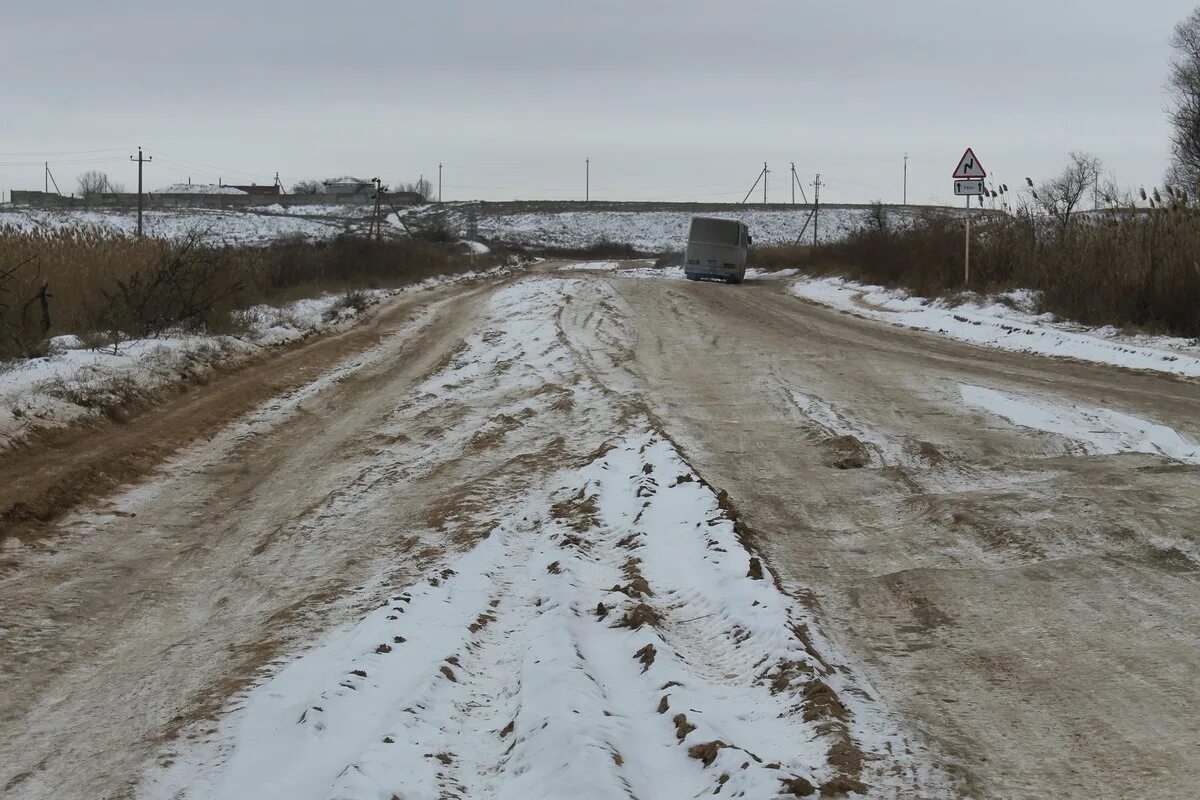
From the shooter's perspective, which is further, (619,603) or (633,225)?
(633,225)

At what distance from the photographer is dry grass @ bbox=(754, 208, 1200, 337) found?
16.4 metres

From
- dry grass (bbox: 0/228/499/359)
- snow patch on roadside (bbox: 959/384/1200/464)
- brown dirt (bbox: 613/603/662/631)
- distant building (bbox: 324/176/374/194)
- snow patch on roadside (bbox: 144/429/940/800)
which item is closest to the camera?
snow patch on roadside (bbox: 144/429/940/800)

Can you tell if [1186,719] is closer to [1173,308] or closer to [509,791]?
[509,791]

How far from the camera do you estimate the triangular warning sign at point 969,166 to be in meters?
22.2

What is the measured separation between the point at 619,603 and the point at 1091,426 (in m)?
→ 6.03

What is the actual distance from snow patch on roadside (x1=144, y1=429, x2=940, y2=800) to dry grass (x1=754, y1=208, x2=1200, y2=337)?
1332cm

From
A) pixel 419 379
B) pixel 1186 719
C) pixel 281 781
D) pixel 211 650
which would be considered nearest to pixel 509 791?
pixel 281 781

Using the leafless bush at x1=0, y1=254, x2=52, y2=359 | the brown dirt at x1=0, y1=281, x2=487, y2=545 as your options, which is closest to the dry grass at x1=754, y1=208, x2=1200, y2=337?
the brown dirt at x1=0, y1=281, x2=487, y2=545

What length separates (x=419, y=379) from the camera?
13.6 meters

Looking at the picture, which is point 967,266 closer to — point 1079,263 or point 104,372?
point 1079,263

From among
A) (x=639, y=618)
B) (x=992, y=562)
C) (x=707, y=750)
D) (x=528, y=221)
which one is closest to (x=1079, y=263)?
(x=992, y=562)

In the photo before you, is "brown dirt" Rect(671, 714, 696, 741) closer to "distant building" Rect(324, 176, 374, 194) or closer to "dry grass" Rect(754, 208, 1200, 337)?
"dry grass" Rect(754, 208, 1200, 337)

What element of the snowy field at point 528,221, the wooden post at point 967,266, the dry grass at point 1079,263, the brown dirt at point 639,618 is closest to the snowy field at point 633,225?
the snowy field at point 528,221

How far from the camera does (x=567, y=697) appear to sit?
13.0 feet
